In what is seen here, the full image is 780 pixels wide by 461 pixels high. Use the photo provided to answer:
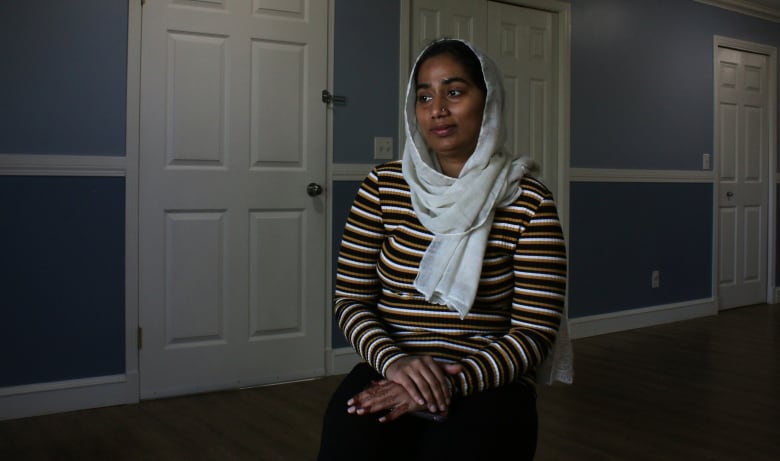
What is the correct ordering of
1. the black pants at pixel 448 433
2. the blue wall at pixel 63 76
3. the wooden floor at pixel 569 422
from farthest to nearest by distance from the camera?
the blue wall at pixel 63 76, the wooden floor at pixel 569 422, the black pants at pixel 448 433

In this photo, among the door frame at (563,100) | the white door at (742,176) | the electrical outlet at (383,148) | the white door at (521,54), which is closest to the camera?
the electrical outlet at (383,148)

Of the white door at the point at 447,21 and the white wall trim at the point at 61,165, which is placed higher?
the white door at the point at 447,21

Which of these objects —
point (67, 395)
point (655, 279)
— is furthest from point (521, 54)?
point (67, 395)

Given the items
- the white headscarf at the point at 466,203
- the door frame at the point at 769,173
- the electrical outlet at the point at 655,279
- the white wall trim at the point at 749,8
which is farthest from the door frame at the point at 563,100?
the white headscarf at the point at 466,203

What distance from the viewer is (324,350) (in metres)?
3.61

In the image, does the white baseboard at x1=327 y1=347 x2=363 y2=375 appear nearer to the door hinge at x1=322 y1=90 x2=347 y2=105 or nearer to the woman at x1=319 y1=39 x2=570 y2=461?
the door hinge at x1=322 y1=90 x2=347 y2=105

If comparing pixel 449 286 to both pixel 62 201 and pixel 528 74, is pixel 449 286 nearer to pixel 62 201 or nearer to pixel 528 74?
pixel 62 201

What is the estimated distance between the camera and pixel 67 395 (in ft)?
9.82

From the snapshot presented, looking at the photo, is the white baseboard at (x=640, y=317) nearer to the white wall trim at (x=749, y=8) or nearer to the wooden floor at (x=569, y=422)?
the wooden floor at (x=569, y=422)

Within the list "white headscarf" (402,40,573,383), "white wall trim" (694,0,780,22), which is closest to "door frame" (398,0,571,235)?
"white wall trim" (694,0,780,22)

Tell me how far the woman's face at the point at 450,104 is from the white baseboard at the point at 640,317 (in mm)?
Answer: 3297

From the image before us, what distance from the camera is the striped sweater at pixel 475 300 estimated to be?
136 centimetres

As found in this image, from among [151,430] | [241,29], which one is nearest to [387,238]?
[151,430]

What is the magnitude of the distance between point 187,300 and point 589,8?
3.11m
